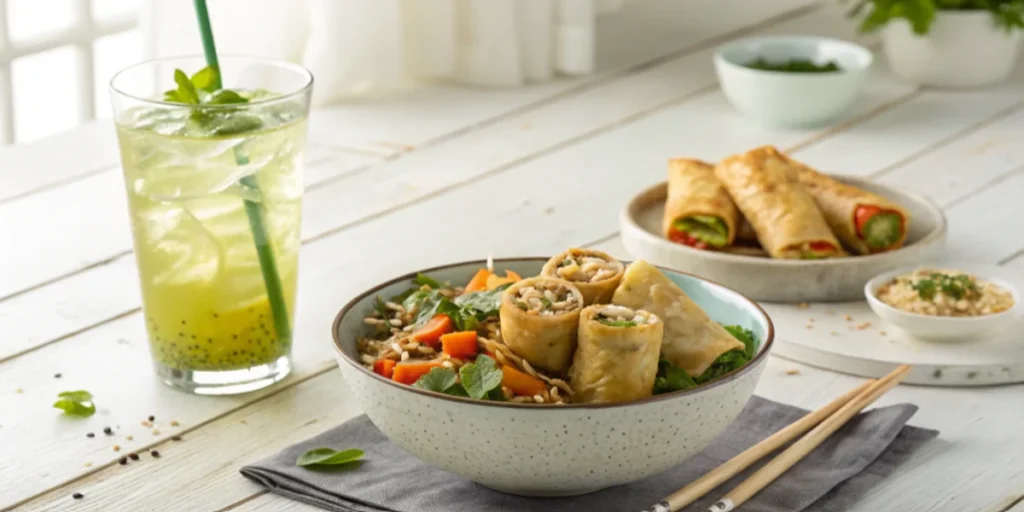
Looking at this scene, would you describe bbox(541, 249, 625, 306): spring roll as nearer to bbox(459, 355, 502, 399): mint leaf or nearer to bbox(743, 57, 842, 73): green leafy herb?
bbox(459, 355, 502, 399): mint leaf

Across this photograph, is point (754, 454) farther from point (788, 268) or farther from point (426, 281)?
point (788, 268)

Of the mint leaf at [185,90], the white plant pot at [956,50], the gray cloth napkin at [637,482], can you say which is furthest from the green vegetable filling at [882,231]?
the white plant pot at [956,50]

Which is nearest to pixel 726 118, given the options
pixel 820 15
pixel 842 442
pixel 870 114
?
pixel 870 114

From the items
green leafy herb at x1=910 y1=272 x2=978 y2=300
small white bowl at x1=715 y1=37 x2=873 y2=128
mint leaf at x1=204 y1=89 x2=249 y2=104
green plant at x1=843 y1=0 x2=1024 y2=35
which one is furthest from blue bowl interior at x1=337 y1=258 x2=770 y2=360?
green plant at x1=843 y1=0 x2=1024 y2=35

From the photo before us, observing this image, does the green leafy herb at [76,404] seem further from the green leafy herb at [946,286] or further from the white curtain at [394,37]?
the white curtain at [394,37]

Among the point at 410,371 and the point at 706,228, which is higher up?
the point at 410,371

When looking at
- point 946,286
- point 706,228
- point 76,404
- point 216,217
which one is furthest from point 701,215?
point 76,404
